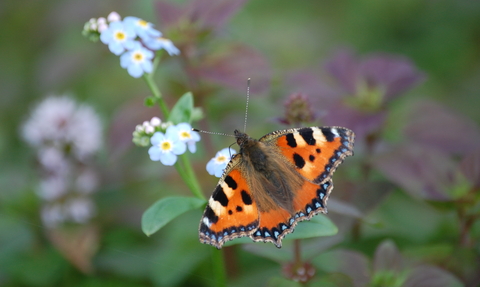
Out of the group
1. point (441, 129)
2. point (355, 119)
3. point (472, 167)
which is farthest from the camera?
→ point (441, 129)

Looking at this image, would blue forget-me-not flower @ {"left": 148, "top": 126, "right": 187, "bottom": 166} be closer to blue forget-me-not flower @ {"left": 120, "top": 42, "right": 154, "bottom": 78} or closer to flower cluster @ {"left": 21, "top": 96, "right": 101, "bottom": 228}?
blue forget-me-not flower @ {"left": 120, "top": 42, "right": 154, "bottom": 78}

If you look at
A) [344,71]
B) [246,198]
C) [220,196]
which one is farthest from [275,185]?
[344,71]

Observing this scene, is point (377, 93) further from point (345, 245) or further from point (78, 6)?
point (78, 6)

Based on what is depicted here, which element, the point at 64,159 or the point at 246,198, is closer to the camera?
the point at 246,198

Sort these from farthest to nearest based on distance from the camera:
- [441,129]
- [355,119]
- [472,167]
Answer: [441,129], [355,119], [472,167]

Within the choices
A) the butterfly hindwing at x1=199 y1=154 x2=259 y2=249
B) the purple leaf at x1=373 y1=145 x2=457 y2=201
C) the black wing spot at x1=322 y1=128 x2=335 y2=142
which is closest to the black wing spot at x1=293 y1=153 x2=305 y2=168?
the black wing spot at x1=322 y1=128 x2=335 y2=142

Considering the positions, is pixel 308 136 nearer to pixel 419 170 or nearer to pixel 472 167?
pixel 419 170
